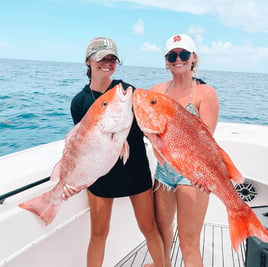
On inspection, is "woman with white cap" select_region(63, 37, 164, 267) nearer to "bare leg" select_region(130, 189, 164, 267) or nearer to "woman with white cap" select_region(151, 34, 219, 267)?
"bare leg" select_region(130, 189, 164, 267)

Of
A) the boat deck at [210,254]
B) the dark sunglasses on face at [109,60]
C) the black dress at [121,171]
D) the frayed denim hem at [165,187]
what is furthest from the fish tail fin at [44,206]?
the boat deck at [210,254]

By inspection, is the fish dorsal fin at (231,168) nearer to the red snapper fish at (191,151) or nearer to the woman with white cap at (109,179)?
the red snapper fish at (191,151)

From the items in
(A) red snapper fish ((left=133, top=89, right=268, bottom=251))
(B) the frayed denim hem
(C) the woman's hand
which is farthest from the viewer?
(B) the frayed denim hem

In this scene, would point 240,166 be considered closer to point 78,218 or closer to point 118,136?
point 78,218

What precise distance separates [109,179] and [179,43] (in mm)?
1047

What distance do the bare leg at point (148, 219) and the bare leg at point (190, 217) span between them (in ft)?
0.83

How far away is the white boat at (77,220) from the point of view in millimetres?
1814

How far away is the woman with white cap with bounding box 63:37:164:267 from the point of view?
195 centimetres

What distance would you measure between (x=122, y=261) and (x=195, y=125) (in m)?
1.97

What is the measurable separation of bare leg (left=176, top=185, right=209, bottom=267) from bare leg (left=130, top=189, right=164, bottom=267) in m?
0.25

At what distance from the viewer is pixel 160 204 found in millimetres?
2168

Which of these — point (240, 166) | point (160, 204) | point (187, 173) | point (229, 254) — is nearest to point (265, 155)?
point (240, 166)

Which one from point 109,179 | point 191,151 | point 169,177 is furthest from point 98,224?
point 191,151

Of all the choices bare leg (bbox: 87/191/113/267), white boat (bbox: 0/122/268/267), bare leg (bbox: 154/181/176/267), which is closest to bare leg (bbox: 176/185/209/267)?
bare leg (bbox: 154/181/176/267)
